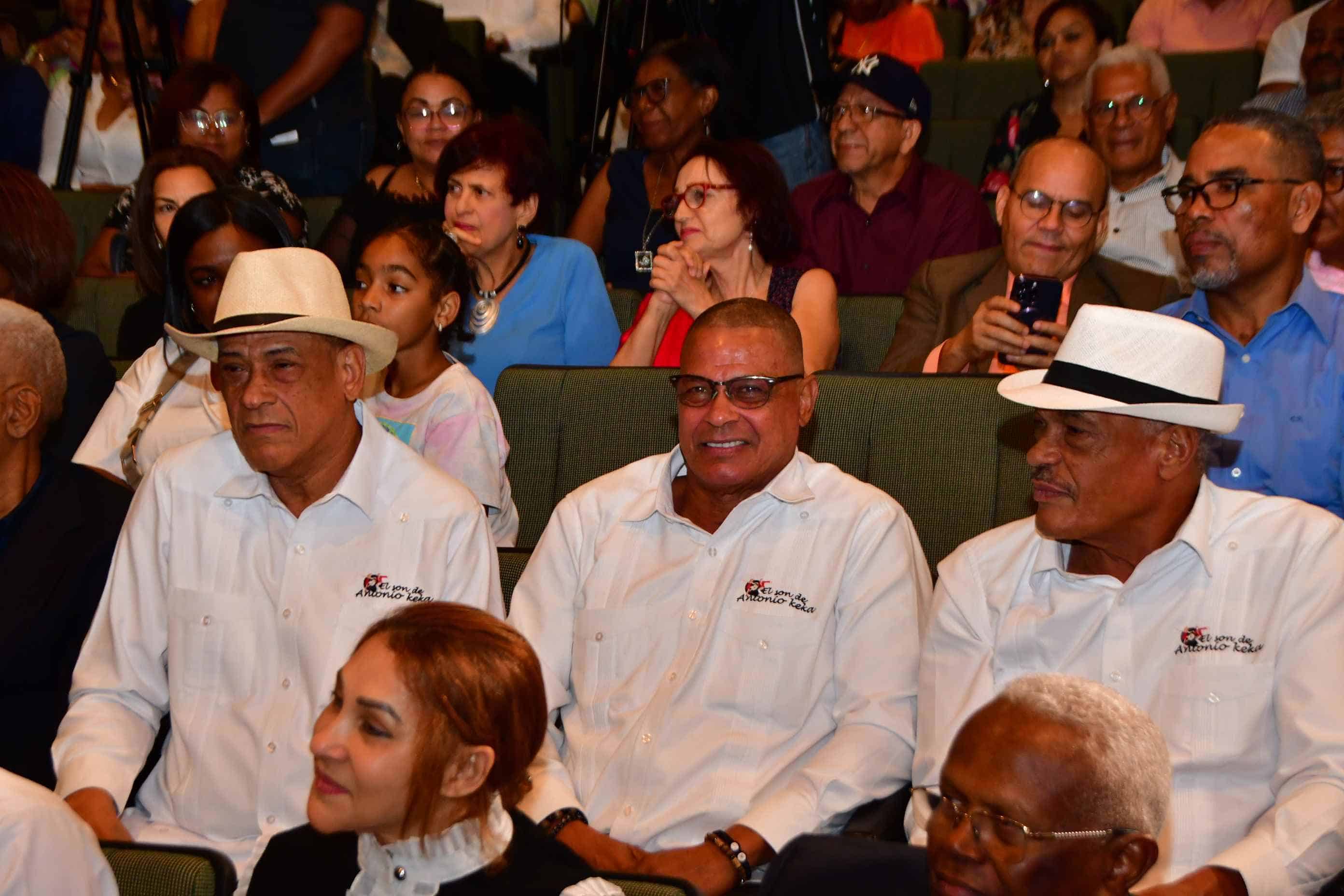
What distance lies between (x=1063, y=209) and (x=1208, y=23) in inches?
122

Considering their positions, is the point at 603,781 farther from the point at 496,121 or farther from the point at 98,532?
the point at 496,121

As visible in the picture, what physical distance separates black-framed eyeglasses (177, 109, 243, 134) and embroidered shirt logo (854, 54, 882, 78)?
2.13 meters

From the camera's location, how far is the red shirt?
471 centimetres

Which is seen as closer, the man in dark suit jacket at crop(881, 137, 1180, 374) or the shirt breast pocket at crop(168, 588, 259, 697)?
the shirt breast pocket at crop(168, 588, 259, 697)

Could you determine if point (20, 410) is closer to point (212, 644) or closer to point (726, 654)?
point (212, 644)

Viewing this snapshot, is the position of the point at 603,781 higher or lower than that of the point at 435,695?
lower

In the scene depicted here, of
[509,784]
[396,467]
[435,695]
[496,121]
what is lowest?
[509,784]

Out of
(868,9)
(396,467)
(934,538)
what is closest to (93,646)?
(396,467)

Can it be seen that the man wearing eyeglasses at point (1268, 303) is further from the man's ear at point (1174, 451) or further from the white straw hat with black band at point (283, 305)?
the white straw hat with black band at point (283, 305)

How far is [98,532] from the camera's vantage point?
10.0ft

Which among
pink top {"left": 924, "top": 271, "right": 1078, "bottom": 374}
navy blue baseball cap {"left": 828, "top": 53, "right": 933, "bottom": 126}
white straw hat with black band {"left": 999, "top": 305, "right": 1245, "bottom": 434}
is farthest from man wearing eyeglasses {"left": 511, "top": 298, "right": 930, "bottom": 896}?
navy blue baseball cap {"left": 828, "top": 53, "right": 933, "bottom": 126}

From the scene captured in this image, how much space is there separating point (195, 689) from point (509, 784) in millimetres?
1035

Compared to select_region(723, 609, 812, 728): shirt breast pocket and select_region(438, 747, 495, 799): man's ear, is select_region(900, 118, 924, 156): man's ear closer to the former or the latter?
select_region(723, 609, 812, 728): shirt breast pocket

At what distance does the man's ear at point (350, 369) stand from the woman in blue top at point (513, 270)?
1.15 m
